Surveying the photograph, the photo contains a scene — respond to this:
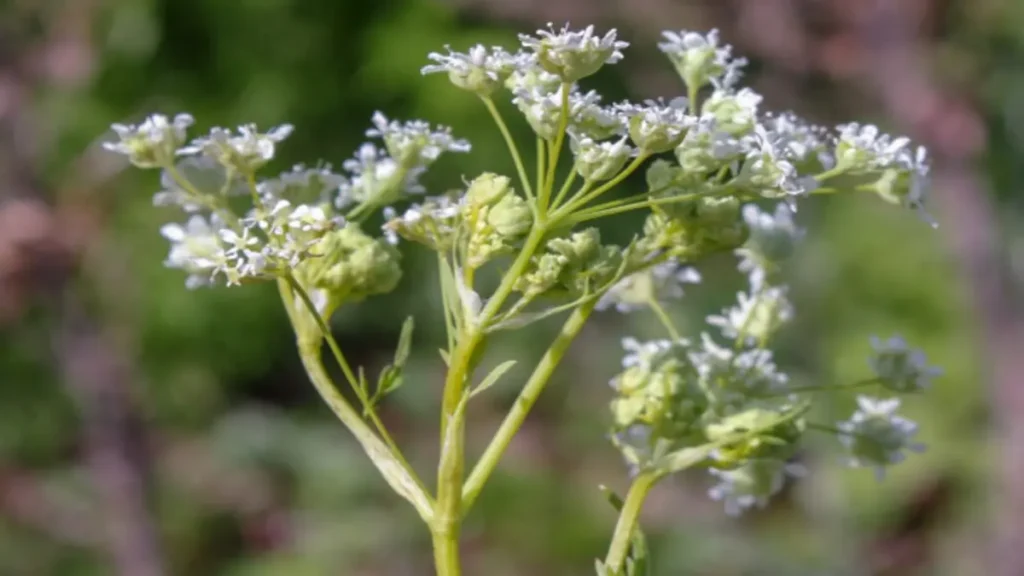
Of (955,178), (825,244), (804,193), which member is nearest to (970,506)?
(825,244)

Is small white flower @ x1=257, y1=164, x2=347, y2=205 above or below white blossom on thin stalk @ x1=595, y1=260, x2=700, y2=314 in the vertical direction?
above

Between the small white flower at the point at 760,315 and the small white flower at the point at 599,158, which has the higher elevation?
the small white flower at the point at 599,158

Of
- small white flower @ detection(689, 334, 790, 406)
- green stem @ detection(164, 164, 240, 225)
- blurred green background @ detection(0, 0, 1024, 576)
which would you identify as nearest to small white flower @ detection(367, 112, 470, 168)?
green stem @ detection(164, 164, 240, 225)

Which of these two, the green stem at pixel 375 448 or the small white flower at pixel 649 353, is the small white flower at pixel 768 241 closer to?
the small white flower at pixel 649 353

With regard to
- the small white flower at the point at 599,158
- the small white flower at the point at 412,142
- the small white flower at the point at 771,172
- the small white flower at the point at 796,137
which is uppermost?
the small white flower at the point at 796,137

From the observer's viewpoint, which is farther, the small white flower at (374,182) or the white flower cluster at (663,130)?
the small white flower at (374,182)

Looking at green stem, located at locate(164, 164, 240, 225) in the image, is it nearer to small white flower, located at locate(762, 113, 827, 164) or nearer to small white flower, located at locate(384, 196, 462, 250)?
small white flower, located at locate(384, 196, 462, 250)

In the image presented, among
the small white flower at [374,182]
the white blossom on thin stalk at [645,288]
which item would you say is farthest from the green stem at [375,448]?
the white blossom on thin stalk at [645,288]

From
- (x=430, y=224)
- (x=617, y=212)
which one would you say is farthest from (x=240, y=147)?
(x=617, y=212)
